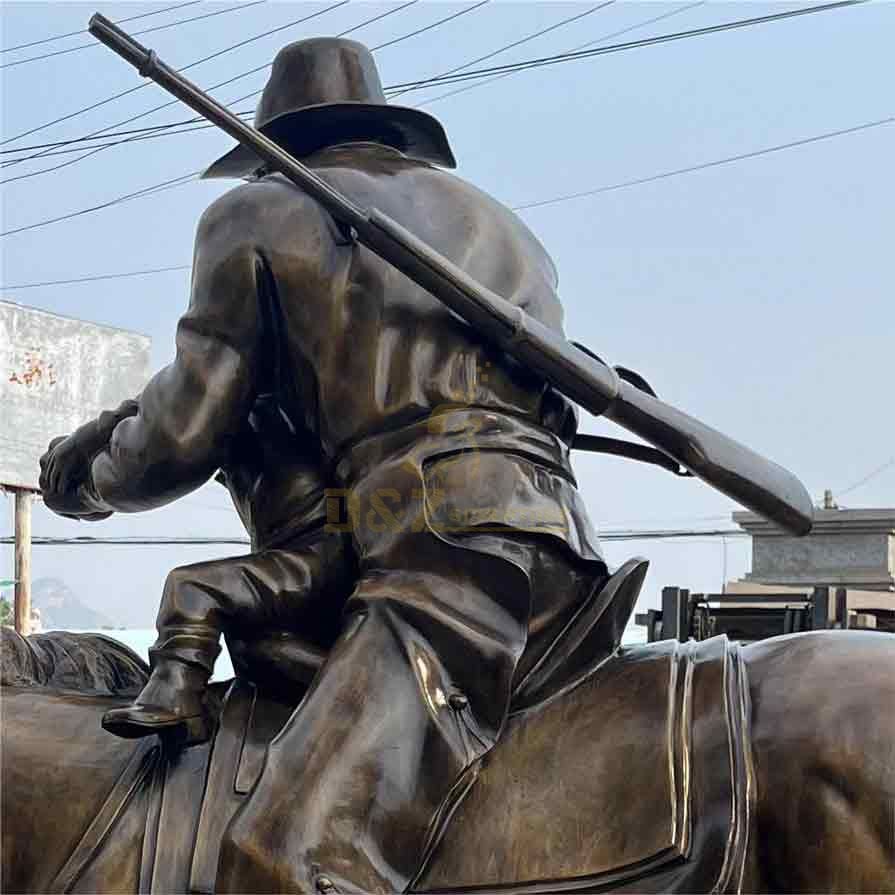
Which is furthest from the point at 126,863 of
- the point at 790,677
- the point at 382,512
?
the point at 790,677

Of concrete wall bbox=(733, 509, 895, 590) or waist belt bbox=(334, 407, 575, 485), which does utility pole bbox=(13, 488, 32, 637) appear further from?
waist belt bbox=(334, 407, 575, 485)

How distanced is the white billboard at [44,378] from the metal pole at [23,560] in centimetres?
22

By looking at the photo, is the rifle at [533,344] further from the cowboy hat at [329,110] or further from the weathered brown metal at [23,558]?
the weathered brown metal at [23,558]

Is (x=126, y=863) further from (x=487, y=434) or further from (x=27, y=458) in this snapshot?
(x=27, y=458)

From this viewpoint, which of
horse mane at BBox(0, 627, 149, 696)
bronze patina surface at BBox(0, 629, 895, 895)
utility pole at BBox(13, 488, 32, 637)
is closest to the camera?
bronze patina surface at BBox(0, 629, 895, 895)

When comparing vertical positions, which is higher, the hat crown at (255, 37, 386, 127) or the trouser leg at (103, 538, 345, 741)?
the hat crown at (255, 37, 386, 127)

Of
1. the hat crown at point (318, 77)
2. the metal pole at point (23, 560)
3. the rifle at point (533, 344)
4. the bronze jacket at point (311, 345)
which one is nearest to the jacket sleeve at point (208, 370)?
the bronze jacket at point (311, 345)

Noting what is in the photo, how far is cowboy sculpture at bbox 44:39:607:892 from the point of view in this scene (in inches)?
102

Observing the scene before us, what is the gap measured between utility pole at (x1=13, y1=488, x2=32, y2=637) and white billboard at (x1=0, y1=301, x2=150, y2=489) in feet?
0.67

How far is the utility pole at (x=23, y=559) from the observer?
11.2m

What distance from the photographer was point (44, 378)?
14.6 meters

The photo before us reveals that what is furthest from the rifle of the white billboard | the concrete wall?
the white billboard

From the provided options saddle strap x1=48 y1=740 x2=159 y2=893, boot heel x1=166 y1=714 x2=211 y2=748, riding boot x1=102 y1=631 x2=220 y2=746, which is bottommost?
saddle strap x1=48 y1=740 x2=159 y2=893

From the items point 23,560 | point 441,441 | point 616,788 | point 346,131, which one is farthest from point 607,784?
point 23,560
